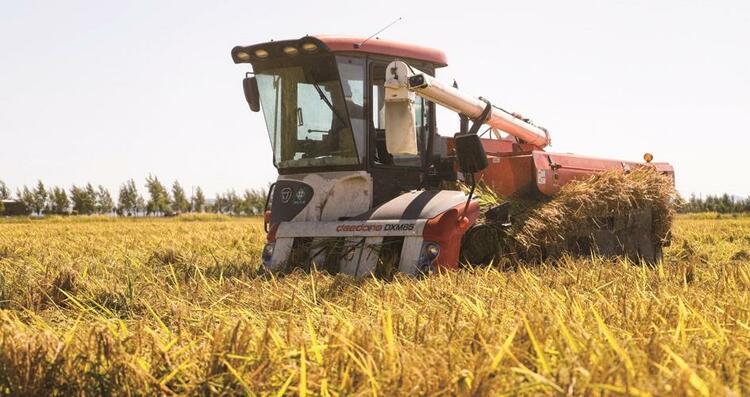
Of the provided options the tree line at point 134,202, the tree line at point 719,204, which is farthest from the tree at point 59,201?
the tree line at point 719,204

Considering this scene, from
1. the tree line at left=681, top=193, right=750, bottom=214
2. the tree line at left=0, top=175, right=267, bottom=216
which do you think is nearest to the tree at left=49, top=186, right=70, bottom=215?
the tree line at left=0, top=175, right=267, bottom=216

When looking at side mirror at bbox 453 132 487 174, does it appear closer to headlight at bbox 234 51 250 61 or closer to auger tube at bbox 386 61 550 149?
auger tube at bbox 386 61 550 149

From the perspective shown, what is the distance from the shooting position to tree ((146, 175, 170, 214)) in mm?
51656

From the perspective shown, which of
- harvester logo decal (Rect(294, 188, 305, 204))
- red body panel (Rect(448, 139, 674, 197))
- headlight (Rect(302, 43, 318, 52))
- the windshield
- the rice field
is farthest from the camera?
red body panel (Rect(448, 139, 674, 197))

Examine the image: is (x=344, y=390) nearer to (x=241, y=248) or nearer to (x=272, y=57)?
(x=272, y=57)

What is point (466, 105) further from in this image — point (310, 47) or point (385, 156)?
point (310, 47)

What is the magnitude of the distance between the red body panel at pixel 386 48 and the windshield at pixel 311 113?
0.41ft

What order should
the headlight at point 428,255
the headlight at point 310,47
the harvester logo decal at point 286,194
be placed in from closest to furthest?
the headlight at point 428,255
the headlight at point 310,47
the harvester logo decal at point 286,194

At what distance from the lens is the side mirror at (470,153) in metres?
5.57

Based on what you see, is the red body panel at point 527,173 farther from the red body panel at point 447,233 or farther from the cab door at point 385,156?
the red body panel at point 447,233

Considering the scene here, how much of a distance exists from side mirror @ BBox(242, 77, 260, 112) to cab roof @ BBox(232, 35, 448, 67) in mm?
175

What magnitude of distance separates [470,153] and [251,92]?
Result: 212 centimetres

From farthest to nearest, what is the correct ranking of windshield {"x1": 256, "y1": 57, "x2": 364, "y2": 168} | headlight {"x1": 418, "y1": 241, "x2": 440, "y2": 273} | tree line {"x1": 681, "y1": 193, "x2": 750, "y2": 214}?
tree line {"x1": 681, "y1": 193, "x2": 750, "y2": 214} → windshield {"x1": 256, "y1": 57, "x2": 364, "y2": 168} → headlight {"x1": 418, "y1": 241, "x2": 440, "y2": 273}

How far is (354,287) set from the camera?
4508 millimetres
